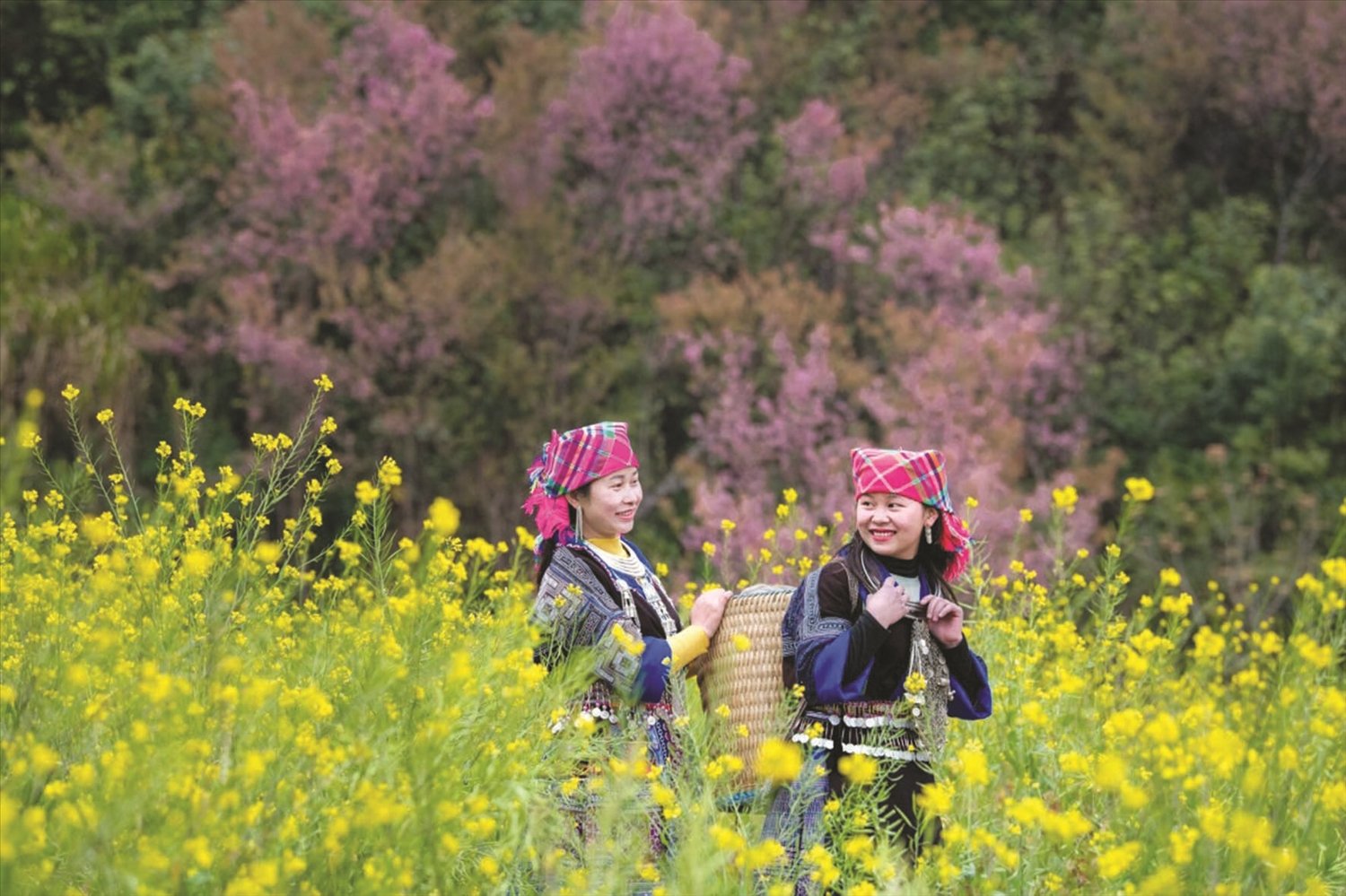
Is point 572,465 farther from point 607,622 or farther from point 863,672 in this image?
point 863,672

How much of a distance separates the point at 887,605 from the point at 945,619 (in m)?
0.15

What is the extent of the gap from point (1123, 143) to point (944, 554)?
1199 centimetres

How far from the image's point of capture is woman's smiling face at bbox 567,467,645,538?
12.0 ft

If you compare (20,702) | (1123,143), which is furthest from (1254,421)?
(20,702)

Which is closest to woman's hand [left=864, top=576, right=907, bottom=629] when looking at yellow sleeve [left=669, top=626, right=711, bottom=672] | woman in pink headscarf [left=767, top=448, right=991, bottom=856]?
woman in pink headscarf [left=767, top=448, right=991, bottom=856]

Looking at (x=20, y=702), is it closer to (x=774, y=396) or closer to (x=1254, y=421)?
(x=774, y=396)

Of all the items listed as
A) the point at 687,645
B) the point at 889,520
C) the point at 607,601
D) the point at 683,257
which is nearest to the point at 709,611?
the point at 687,645

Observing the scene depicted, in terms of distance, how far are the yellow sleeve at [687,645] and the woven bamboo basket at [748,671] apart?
7 centimetres

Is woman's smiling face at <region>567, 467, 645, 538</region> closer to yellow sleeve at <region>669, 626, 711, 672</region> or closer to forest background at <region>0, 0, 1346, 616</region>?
yellow sleeve at <region>669, 626, 711, 672</region>

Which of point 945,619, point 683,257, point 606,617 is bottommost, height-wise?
point 683,257

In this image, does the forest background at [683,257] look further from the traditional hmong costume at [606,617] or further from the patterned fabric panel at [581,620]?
the patterned fabric panel at [581,620]

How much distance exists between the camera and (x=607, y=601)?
3557 millimetres

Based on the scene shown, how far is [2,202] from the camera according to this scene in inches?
499

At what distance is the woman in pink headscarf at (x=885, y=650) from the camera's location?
3.38 metres
